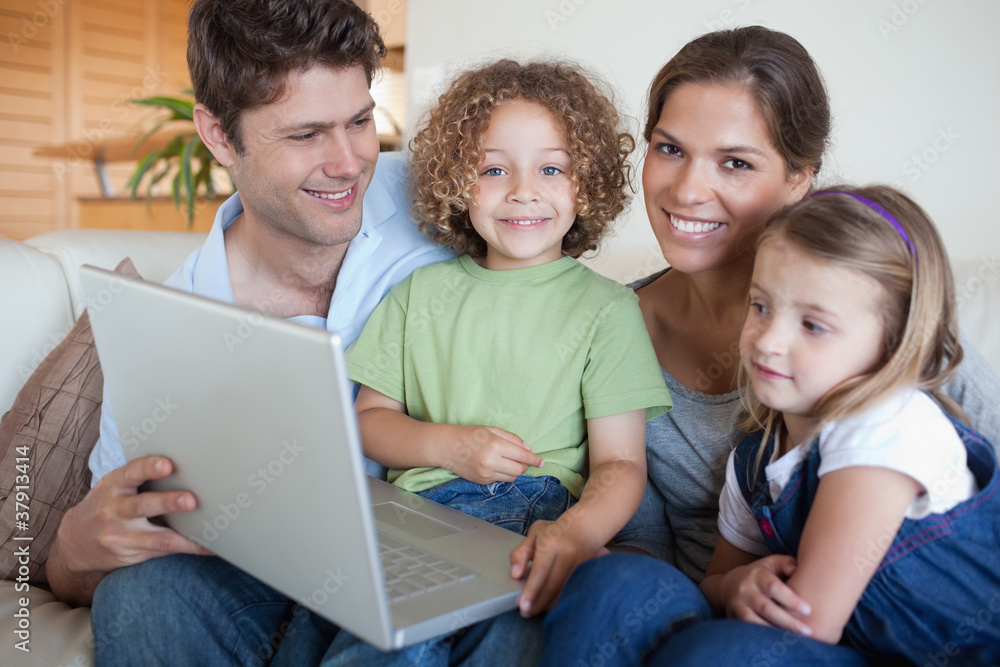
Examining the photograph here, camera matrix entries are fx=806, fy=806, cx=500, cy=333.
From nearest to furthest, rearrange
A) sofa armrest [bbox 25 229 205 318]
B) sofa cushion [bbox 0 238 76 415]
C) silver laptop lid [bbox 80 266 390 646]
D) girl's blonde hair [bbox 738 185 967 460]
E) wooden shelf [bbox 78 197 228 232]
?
silver laptop lid [bbox 80 266 390 646] < girl's blonde hair [bbox 738 185 967 460] < sofa cushion [bbox 0 238 76 415] < sofa armrest [bbox 25 229 205 318] < wooden shelf [bbox 78 197 228 232]

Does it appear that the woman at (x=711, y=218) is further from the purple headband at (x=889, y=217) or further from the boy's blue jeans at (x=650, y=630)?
the boy's blue jeans at (x=650, y=630)

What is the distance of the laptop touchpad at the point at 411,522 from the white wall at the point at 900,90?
879 millimetres

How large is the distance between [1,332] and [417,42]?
1.95m

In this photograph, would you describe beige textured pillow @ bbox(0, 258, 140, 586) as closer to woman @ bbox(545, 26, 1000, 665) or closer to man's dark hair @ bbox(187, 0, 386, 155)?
man's dark hair @ bbox(187, 0, 386, 155)

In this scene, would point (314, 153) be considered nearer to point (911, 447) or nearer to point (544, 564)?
point (544, 564)

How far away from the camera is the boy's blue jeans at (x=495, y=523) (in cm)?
95

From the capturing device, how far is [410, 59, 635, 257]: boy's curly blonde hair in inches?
53.8

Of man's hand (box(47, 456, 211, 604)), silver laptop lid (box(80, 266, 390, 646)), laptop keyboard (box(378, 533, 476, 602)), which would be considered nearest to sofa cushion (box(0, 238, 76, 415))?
man's hand (box(47, 456, 211, 604))

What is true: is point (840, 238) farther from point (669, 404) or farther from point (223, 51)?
point (223, 51)

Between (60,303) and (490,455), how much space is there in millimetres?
1072

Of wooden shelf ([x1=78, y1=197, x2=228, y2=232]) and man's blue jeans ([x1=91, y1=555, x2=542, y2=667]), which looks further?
wooden shelf ([x1=78, y1=197, x2=228, y2=232])

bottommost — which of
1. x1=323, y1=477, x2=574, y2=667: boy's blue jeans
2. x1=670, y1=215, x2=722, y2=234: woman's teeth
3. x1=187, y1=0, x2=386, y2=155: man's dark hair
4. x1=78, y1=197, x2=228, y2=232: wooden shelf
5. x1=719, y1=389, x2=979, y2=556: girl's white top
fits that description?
x1=78, y1=197, x2=228, y2=232: wooden shelf

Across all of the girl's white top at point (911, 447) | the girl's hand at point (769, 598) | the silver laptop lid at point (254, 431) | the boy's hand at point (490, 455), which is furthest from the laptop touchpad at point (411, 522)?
the girl's white top at point (911, 447)

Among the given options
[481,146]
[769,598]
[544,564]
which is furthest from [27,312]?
[769,598]
